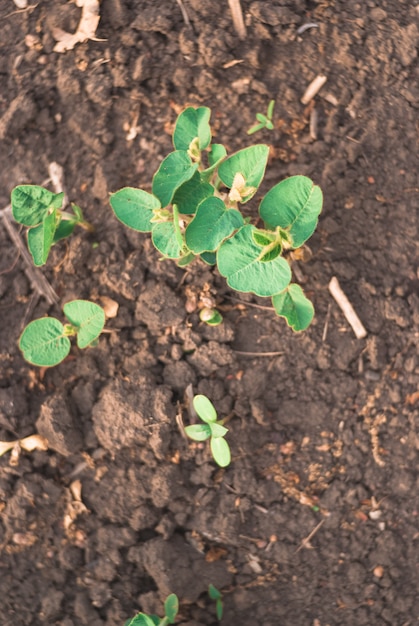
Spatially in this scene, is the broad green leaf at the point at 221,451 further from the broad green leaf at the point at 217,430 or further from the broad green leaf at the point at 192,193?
the broad green leaf at the point at 192,193

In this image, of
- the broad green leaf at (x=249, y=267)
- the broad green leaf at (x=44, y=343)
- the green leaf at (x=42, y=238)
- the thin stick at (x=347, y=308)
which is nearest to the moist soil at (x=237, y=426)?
the thin stick at (x=347, y=308)

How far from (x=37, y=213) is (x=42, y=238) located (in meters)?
0.09

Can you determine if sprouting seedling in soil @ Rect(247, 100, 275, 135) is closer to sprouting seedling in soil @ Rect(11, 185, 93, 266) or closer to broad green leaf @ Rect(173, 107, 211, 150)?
broad green leaf @ Rect(173, 107, 211, 150)

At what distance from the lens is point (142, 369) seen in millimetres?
2084

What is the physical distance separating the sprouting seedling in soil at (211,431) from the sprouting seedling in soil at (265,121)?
0.80 meters

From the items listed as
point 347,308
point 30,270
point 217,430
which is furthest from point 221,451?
point 30,270

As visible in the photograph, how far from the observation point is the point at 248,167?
71.8 inches

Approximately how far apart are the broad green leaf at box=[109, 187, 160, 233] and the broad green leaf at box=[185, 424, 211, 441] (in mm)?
546

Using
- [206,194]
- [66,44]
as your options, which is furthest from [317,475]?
[66,44]

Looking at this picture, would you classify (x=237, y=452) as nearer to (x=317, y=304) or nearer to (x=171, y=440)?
(x=171, y=440)

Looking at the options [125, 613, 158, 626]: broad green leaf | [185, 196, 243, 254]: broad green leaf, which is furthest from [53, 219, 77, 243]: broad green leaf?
[125, 613, 158, 626]: broad green leaf

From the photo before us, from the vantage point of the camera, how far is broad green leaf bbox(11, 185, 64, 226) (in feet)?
6.41

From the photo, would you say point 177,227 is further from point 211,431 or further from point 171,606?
point 171,606

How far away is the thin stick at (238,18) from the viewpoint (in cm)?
223
